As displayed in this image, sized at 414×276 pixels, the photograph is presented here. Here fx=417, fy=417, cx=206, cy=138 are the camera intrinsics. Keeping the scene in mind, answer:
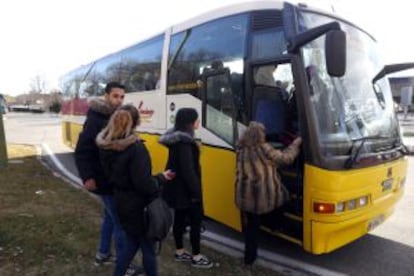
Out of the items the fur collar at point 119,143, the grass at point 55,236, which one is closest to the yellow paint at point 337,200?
the grass at point 55,236

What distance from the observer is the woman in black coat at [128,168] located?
3.55 metres

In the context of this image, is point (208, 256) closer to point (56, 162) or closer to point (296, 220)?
point (296, 220)

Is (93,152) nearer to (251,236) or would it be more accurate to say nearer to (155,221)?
(155,221)

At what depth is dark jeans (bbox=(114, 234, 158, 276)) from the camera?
3854mm

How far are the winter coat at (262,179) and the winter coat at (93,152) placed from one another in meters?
1.46

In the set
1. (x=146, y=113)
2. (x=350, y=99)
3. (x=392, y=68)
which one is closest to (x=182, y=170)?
(x=350, y=99)

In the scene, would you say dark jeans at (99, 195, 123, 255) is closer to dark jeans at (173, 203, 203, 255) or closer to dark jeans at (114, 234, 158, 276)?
dark jeans at (114, 234, 158, 276)

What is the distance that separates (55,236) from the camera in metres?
5.52

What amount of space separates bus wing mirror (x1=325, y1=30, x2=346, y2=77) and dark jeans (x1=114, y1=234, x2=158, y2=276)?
95.2 inches

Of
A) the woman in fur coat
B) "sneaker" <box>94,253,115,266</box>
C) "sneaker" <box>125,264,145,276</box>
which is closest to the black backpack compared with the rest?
"sneaker" <box>125,264,145,276</box>

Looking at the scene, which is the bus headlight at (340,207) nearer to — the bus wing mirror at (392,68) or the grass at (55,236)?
the grass at (55,236)

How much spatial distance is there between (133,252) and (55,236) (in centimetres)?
208

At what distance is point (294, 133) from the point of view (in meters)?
5.01

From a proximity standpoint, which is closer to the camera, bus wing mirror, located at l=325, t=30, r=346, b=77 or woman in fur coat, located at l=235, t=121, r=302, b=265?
bus wing mirror, located at l=325, t=30, r=346, b=77
